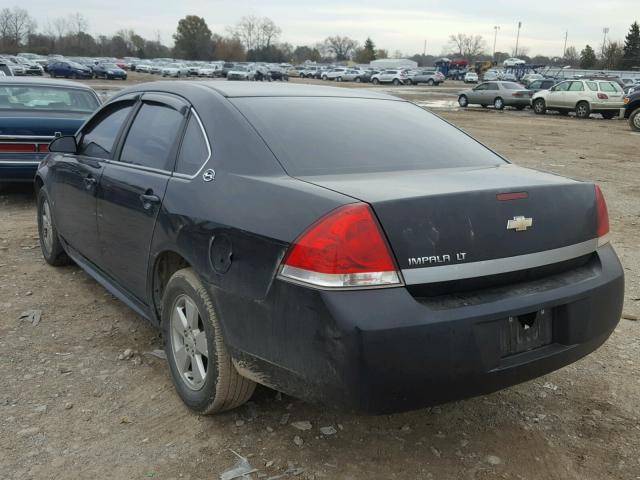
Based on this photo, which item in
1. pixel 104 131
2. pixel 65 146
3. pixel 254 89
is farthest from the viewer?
pixel 65 146

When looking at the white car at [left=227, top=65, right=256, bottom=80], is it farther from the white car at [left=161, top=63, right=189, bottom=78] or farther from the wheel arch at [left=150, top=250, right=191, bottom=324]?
the wheel arch at [left=150, top=250, right=191, bottom=324]

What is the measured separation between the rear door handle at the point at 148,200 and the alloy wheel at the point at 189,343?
1.77 ft

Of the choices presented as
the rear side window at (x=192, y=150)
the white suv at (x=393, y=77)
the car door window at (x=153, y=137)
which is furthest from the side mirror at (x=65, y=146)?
the white suv at (x=393, y=77)

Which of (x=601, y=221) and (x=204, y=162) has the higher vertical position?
(x=204, y=162)

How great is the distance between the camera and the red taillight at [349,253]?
7.47ft

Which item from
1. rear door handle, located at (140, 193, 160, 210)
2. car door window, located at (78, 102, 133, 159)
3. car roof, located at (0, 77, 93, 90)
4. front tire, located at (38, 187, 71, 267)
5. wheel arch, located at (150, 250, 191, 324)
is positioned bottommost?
front tire, located at (38, 187, 71, 267)

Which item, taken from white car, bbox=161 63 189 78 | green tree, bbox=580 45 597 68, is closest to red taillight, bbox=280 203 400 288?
white car, bbox=161 63 189 78

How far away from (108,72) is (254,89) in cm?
5708

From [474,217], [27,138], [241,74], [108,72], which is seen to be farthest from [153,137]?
[241,74]

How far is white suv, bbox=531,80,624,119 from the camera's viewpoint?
26.2 metres

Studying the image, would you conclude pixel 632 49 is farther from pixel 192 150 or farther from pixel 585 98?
pixel 192 150

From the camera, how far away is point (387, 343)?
2232 mm

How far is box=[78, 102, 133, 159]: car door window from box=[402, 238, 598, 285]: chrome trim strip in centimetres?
250

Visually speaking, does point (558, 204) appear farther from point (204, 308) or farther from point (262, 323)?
point (204, 308)
